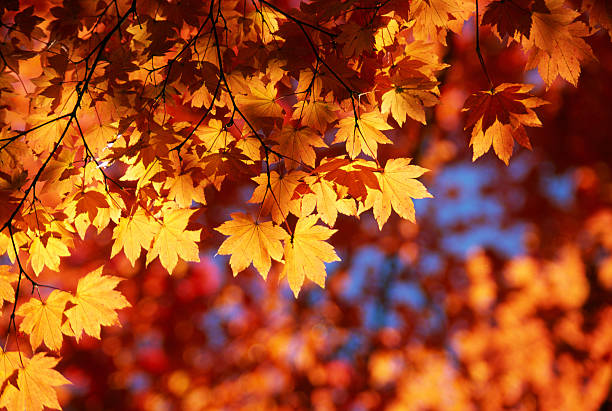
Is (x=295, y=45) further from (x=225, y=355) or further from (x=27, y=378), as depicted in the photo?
(x=225, y=355)

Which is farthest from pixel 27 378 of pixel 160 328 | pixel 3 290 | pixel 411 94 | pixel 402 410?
pixel 402 410

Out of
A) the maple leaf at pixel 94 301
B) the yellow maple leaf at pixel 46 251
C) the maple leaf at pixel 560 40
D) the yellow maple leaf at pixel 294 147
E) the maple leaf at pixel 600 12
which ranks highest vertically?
the maple leaf at pixel 600 12

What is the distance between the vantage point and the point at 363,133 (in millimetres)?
1546

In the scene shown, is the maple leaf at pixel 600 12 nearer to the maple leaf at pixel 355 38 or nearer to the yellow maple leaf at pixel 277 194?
the maple leaf at pixel 355 38

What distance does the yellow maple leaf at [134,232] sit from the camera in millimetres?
1648

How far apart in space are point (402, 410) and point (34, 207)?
22.1 ft

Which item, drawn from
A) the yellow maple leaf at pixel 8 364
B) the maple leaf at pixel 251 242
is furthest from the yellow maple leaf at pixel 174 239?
the yellow maple leaf at pixel 8 364

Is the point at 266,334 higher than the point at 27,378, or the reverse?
the point at 27,378

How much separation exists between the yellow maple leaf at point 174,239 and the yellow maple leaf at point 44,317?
37 cm

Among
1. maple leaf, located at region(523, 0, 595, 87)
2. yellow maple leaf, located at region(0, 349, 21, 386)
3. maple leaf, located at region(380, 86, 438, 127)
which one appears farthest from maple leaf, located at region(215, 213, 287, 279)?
maple leaf, located at region(523, 0, 595, 87)

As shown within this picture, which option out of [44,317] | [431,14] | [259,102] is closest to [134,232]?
[44,317]

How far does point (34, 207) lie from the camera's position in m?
1.59

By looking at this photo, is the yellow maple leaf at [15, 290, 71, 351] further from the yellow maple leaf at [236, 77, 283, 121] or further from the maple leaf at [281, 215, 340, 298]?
the yellow maple leaf at [236, 77, 283, 121]

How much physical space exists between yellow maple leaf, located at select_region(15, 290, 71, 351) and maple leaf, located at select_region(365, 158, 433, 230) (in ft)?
3.97
